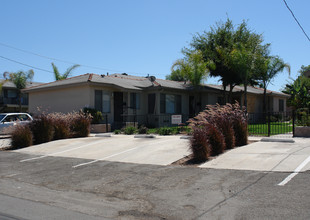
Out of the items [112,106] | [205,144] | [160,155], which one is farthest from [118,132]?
[205,144]

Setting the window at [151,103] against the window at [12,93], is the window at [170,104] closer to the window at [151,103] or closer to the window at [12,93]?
the window at [151,103]

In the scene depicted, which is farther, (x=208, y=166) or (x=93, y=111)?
(x=93, y=111)

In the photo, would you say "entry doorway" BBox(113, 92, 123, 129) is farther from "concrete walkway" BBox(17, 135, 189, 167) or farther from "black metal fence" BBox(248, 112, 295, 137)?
"black metal fence" BBox(248, 112, 295, 137)

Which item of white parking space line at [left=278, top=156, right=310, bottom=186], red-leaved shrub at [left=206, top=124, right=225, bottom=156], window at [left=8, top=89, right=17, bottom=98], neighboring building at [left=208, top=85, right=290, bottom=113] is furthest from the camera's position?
window at [left=8, top=89, right=17, bottom=98]

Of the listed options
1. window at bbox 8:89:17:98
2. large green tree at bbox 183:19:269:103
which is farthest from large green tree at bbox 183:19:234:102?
window at bbox 8:89:17:98

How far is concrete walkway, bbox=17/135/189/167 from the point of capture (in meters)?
10.7

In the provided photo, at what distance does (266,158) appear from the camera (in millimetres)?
9062

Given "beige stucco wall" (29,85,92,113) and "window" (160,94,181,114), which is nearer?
"beige stucco wall" (29,85,92,113)

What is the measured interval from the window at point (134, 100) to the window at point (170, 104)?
67.2 inches

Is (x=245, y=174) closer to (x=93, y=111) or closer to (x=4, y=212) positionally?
(x=4, y=212)

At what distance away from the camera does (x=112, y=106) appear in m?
22.0

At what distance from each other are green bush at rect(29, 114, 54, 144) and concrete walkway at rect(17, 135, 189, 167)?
0.61 meters

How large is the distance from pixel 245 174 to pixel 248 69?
624 inches

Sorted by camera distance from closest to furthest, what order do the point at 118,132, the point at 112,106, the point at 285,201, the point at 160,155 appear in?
1. the point at 285,201
2. the point at 160,155
3. the point at 118,132
4. the point at 112,106
